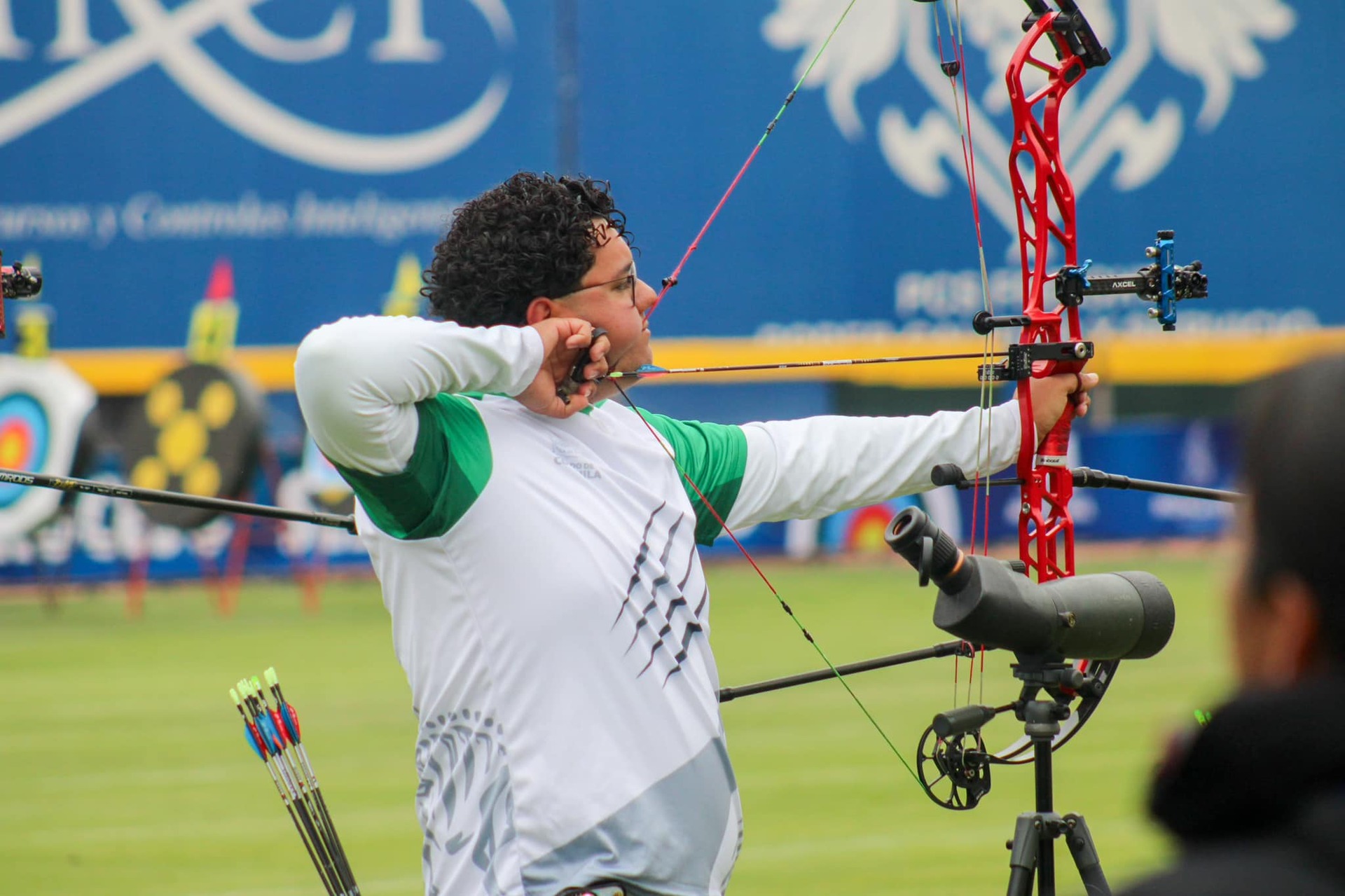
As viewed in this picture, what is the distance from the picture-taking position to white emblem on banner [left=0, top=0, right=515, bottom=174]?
9.35 meters

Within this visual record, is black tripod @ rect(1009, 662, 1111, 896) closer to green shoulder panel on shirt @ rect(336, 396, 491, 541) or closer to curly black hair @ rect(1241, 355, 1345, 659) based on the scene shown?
green shoulder panel on shirt @ rect(336, 396, 491, 541)

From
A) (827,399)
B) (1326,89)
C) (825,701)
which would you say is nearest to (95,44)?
(827,399)

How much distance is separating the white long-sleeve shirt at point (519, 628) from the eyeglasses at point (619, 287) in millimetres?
150

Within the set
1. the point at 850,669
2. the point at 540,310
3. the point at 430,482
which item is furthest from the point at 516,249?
the point at 850,669

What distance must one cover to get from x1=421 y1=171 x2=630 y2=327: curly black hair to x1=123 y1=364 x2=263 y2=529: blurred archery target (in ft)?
23.6

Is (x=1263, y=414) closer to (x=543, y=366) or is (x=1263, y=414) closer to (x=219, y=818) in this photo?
(x=543, y=366)

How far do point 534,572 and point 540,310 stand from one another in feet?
1.12

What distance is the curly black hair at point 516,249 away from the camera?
2018mm

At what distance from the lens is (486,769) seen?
1.86m

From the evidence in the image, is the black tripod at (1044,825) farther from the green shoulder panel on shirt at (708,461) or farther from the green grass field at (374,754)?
the green grass field at (374,754)

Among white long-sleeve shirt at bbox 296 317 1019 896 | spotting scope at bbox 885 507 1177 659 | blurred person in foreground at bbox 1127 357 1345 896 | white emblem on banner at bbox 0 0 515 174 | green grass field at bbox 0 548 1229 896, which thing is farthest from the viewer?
white emblem on banner at bbox 0 0 515 174

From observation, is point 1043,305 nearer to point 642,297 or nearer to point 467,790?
point 642,297

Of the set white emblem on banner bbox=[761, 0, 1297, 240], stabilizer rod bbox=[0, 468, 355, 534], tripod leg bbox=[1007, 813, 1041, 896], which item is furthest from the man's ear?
white emblem on banner bbox=[761, 0, 1297, 240]

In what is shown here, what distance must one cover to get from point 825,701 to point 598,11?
493 centimetres
